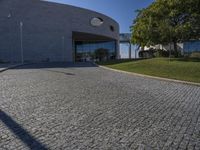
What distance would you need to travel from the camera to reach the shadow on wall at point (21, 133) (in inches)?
209

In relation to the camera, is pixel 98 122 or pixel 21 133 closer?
pixel 21 133

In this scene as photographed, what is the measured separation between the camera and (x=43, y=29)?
196 ft

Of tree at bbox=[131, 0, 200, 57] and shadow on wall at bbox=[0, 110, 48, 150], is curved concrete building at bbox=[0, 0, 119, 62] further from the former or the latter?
shadow on wall at bbox=[0, 110, 48, 150]

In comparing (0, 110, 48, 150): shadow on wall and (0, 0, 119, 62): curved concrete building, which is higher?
(0, 0, 119, 62): curved concrete building

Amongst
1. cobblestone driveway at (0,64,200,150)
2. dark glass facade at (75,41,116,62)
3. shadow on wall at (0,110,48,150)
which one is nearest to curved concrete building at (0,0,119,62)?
dark glass facade at (75,41,116,62)

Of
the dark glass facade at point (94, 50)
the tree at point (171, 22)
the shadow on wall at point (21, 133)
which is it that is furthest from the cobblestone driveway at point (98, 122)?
the dark glass facade at point (94, 50)

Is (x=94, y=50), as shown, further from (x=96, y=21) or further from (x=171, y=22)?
(x=171, y=22)

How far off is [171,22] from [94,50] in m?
46.2

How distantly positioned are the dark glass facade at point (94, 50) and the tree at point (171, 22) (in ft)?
131

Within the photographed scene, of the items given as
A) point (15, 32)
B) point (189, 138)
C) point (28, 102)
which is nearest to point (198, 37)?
point (28, 102)

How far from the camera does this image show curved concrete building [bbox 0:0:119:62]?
56.1m

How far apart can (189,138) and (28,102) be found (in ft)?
17.0

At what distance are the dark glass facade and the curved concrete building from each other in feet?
2.03

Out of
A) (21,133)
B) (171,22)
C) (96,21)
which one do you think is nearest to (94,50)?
(96,21)
